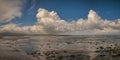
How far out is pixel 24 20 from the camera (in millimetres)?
5508

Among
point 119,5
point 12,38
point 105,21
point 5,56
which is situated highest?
point 119,5

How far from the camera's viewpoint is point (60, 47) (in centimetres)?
550

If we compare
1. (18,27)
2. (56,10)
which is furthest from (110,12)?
(18,27)

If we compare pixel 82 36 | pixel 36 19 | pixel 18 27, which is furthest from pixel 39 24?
A: pixel 82 36

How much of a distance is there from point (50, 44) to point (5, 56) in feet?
3.31

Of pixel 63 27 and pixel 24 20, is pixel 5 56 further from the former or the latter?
pixel 63 27

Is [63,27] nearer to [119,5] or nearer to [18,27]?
[18,27]

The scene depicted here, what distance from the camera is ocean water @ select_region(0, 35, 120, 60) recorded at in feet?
17.8

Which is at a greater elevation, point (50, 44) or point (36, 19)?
point (36, 19)

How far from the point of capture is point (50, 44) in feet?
18.1

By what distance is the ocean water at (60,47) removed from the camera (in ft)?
17.8

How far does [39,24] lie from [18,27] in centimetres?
47

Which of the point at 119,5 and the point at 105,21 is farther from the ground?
the point at 119,5

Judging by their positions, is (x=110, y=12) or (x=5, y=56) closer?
(x=5, y=56)
